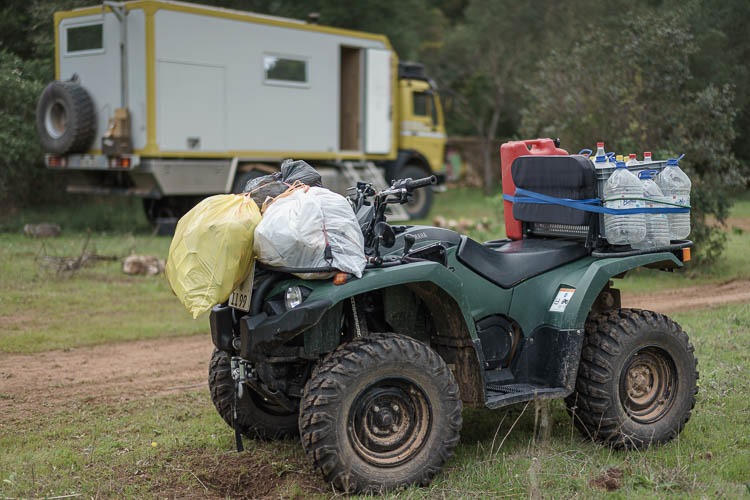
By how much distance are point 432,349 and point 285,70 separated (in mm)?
12761

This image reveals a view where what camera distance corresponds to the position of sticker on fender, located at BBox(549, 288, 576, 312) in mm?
4980

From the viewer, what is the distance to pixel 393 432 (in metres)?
4.45

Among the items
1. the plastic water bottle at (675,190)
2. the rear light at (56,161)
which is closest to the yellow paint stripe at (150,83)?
the rear light at (56,161)

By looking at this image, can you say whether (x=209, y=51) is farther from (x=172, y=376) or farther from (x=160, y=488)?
(x=160, y=488)

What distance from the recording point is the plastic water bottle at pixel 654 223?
5117 mm

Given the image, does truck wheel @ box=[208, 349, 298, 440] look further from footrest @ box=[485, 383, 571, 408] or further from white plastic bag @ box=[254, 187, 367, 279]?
footrest @ box=[485, 383, 571, 408]

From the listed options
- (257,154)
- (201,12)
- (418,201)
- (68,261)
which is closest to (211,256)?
(68,261)

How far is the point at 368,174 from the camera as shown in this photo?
18.7 m

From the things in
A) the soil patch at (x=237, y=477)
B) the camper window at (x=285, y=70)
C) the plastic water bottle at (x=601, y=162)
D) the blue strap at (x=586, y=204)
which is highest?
the camper window at (x=285, y=70)

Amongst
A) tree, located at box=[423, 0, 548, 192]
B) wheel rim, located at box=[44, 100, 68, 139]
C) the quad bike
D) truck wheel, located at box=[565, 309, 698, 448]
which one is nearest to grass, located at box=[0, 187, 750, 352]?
wheel rim, located at box=[44, 100, 68, 139]

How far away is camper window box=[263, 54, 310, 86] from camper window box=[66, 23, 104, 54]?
308 cm

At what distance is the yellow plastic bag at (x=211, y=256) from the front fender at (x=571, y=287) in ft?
5.75

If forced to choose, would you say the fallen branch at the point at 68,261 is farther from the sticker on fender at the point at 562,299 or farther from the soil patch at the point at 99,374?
the sticker on fender at the point at 562,299

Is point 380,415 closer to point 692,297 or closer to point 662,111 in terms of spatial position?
point 692,297
